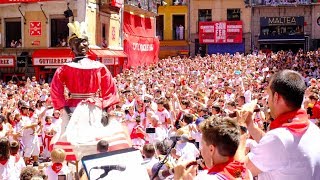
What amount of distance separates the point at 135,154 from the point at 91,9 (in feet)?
85.4

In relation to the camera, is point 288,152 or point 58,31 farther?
point 58,31

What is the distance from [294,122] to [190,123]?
21.3 ft

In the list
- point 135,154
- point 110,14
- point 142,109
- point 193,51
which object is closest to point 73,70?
point 135,154

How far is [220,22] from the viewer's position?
5019 cm

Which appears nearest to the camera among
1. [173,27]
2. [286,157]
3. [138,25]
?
[286,157]

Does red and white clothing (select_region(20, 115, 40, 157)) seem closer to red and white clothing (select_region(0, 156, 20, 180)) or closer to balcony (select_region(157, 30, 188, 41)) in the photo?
red and white clothing (select_region(0, 156, 20, 180))

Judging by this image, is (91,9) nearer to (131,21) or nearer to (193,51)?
(131,21)

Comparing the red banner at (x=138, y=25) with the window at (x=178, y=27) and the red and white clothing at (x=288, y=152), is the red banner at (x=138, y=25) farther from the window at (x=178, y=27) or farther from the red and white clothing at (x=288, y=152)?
the red and white clothing at (x=288, y=152)

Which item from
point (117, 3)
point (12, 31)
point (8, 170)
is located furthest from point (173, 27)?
point (8, 170)

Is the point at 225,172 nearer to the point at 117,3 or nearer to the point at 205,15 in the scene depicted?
the point at 117,3

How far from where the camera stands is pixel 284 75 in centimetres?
376

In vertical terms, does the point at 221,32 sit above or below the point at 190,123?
above

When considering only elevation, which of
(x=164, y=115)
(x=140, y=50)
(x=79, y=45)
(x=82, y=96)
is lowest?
(x=164, y=115)

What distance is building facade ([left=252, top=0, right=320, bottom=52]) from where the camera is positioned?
49500mm
